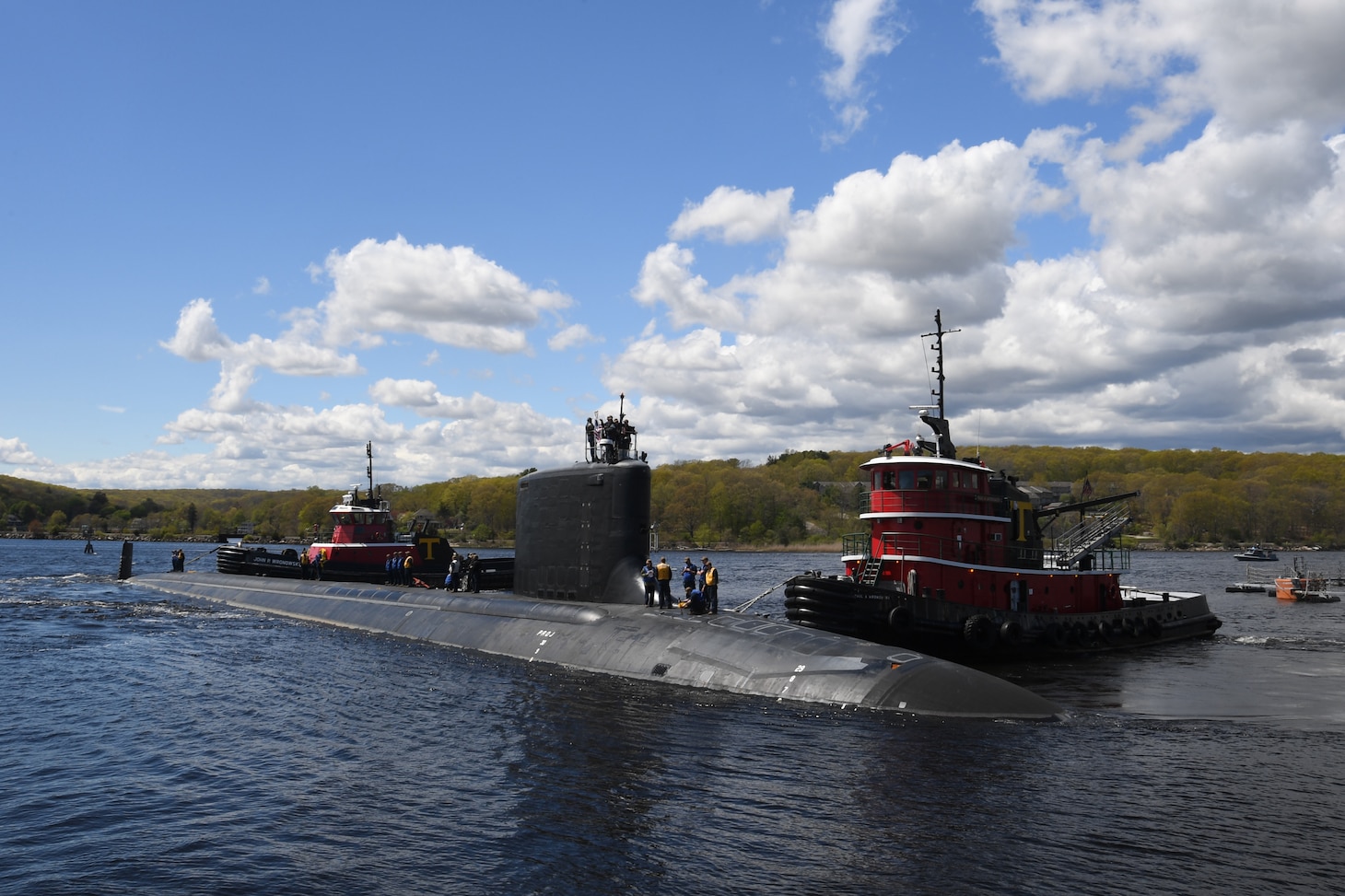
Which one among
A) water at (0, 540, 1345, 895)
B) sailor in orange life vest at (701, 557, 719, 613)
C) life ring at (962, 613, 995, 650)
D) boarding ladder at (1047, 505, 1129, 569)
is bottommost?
water at (0, 540, 1345, 895)

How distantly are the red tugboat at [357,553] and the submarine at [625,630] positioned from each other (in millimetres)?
14631

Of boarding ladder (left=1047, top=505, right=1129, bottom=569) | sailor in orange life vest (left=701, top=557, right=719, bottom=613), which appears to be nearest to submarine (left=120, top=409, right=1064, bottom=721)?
sailor in orange life vest (left=701, top=557, right=719, bottom=613)

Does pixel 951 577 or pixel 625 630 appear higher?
pixel 951 577

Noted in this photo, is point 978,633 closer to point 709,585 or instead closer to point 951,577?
point 951,577

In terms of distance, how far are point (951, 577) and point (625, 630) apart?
33.0ft

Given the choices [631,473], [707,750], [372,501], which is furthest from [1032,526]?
[372,501]

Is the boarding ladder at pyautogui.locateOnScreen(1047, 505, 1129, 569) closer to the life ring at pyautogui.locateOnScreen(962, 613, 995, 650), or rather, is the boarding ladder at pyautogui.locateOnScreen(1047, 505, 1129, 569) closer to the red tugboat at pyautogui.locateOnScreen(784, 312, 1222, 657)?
the red tugboat at pyautogui.locateOnScreen(784, 312, 1222, 657)

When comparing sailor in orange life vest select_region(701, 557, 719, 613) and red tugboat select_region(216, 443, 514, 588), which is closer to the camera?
sailor in orange life vest select_region(701, 557, 719, 613)

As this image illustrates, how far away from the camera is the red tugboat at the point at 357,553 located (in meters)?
43.5

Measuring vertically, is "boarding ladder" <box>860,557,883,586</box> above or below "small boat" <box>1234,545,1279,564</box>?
above

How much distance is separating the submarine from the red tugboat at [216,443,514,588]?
14.6 metres

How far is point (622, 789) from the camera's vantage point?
1212 cm

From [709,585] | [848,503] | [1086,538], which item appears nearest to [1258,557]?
[848,503]

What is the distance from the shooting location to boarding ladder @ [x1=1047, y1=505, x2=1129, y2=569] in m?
30.8
